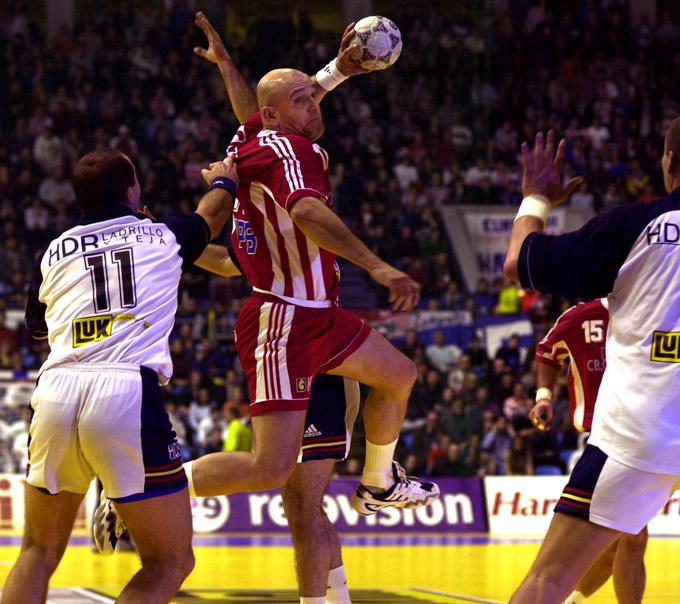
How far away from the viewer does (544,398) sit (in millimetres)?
7520

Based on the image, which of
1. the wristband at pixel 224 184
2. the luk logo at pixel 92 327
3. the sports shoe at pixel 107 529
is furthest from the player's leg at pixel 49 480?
the wristband at pixel 224 184

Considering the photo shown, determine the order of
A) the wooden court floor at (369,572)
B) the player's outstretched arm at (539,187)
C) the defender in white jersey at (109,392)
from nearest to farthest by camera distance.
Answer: the player's outstretched arm at (539,187), the defender in white jersey at (109,392), the wooden court floor at (369,572)

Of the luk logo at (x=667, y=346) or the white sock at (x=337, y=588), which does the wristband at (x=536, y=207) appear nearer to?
the luk logo at (x=667, y=346)

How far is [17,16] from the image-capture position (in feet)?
77.7

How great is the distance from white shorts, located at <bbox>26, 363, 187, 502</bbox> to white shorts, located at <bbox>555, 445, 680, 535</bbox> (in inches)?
64.5

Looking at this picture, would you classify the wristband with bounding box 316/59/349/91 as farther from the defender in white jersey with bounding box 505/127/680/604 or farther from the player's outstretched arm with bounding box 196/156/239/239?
the defender in white jersey with bounding box 505/127/680/604

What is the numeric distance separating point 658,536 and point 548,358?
7320 mm

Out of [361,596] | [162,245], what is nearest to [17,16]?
[361,596]

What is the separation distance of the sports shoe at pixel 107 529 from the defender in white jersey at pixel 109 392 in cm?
65

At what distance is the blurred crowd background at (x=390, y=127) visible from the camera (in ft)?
58.5

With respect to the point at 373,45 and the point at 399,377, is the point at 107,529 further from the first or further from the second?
the point at 373,45

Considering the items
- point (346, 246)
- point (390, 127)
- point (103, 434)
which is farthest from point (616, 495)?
point (390, 127)

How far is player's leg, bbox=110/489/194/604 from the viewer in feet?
17.1

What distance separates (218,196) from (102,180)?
674 mm
